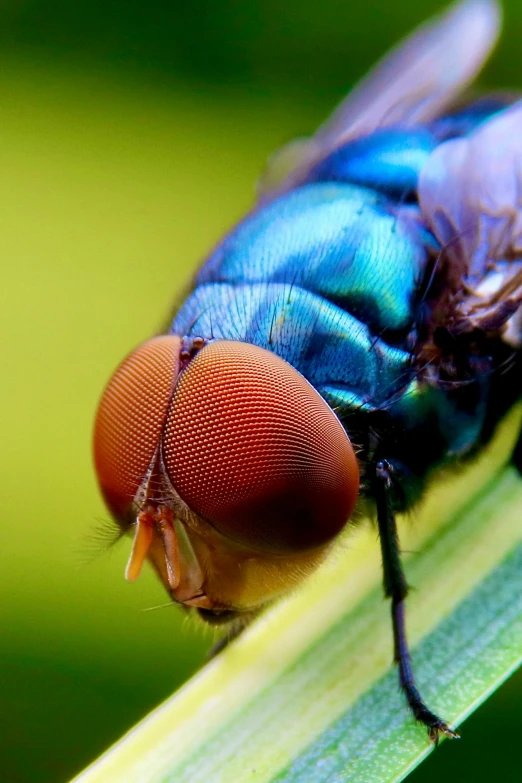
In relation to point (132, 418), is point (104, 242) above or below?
below

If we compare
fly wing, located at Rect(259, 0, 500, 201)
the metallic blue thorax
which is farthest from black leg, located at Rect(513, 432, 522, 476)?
fly wing, located at Rect(259, 0, 500, 201)

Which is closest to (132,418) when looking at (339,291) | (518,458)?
(339,291)

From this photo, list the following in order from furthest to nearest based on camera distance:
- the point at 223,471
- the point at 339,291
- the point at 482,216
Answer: the point at 482,216
the point at 339,291
the point at 223,471

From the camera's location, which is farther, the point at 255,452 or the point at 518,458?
the point at 518,458

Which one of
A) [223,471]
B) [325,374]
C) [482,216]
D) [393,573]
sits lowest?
[393,573]

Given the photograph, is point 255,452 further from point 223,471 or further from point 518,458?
point 518,458

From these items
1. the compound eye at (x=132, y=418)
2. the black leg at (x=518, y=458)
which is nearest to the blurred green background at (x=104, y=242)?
the compound eye at (x=132, y=418)

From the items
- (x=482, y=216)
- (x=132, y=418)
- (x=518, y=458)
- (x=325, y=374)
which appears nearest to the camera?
(x=132, y=418)

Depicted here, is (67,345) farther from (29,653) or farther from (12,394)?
(29,653)
